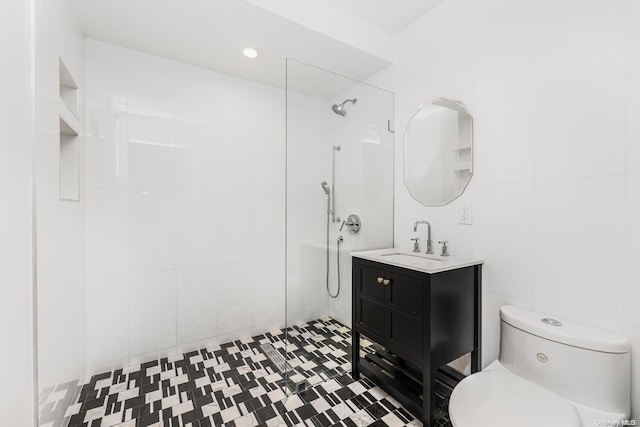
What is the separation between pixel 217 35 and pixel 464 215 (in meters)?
2.07

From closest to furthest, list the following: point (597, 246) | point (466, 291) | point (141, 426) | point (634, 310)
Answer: point (634, 310)
point (597, 246)
point (141, 426)
point (466, 291)

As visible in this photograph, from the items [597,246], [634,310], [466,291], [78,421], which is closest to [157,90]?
[78,421]

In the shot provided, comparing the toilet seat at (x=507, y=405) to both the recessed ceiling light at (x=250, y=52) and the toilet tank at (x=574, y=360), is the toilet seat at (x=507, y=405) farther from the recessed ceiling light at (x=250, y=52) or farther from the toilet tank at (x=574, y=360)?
the recessed ceiling light at (x=250, y=52)

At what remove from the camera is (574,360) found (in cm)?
115

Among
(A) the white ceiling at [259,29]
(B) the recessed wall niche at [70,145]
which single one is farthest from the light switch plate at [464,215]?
(B) the recessed wall niche at [70,145]

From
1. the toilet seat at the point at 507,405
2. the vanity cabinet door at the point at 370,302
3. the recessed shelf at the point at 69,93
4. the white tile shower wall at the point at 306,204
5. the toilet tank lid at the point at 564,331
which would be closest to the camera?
the toilet seat at the point at 507,405

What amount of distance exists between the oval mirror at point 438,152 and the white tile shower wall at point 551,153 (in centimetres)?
7

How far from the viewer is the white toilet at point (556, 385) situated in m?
1.04

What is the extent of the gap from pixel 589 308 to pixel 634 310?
0.47ft

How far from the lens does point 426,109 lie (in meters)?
2.04

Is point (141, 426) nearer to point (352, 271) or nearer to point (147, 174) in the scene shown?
point (352, 271)

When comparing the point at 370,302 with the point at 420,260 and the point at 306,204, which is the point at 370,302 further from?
the point at 306,204

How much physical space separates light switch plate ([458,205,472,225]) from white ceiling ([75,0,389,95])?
1.36 meters

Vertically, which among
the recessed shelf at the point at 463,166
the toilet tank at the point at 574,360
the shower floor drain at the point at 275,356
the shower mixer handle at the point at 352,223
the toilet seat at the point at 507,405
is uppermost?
the recessed shelf at the point at 463,166
